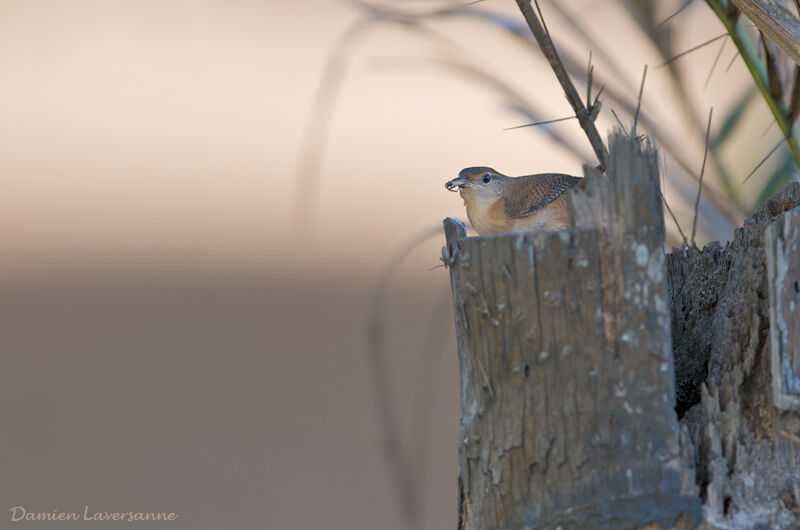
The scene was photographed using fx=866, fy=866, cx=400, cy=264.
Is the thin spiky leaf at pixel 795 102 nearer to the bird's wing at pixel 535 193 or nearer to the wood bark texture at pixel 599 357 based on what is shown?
the bird's wing at pixel 535 193

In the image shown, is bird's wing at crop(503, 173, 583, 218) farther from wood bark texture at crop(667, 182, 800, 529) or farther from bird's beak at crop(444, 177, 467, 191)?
wood bark texture at crop(667, 182, 800, 529)

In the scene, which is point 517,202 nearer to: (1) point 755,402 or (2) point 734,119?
(1) point 755,402

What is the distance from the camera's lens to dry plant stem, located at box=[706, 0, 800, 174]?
1.70 metres

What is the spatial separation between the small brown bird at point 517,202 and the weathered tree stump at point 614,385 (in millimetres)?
379

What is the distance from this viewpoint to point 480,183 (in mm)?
1858

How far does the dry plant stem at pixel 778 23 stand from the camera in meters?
1.44

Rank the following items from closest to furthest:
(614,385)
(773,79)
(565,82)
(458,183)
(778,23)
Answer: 1. (614,385)
2. (778,23)
3. (565,82)
4. (773,79)
5. (458,183)

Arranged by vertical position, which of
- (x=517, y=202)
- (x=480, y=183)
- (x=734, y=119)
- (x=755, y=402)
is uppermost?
(x=734, y=119)

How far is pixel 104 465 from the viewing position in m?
4.52

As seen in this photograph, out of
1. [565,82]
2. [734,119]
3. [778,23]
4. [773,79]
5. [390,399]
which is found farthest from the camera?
[734,119]
